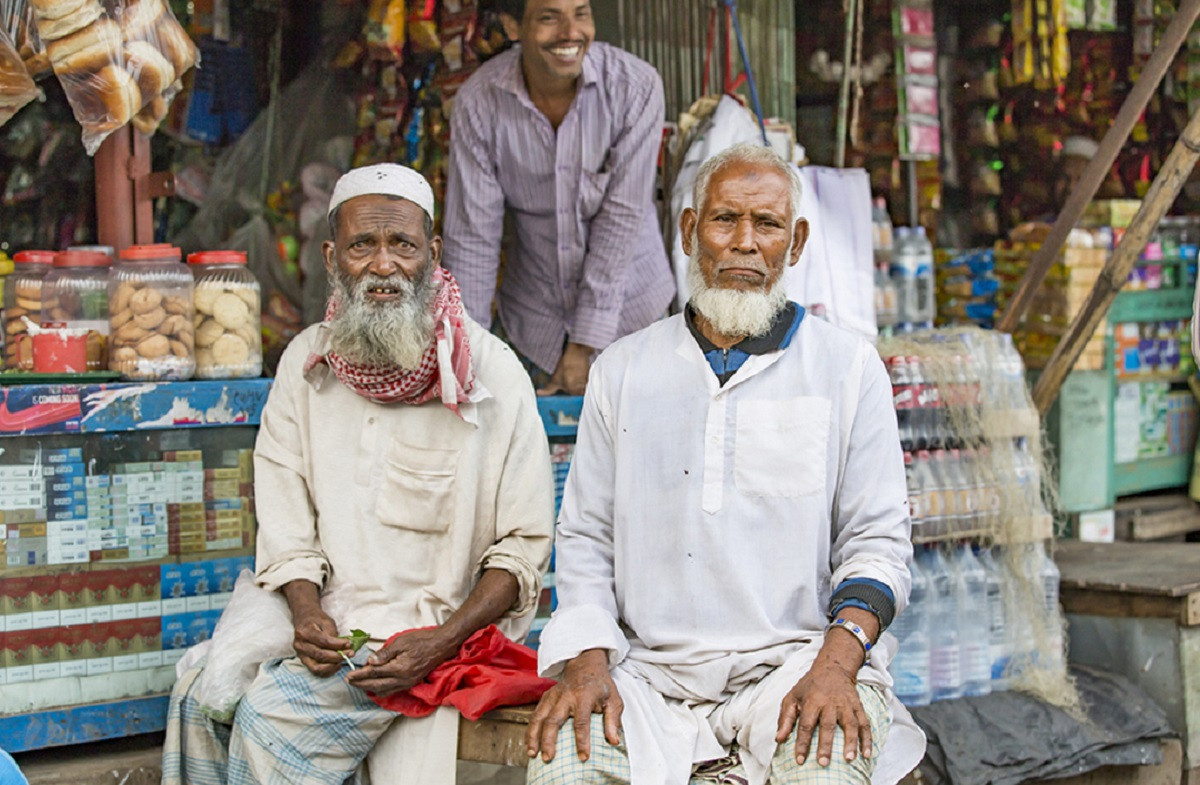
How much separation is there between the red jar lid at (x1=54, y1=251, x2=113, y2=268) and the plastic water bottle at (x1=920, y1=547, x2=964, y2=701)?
8.87 ft

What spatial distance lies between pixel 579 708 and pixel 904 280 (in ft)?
11.0

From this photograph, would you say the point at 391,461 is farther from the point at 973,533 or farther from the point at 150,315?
the point at 973,533

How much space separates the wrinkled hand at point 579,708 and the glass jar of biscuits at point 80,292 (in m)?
1.85

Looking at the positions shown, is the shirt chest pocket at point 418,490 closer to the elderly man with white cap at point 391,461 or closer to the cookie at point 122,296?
the elderly man with white cap at point 391,461

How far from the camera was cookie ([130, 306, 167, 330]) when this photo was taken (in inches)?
154

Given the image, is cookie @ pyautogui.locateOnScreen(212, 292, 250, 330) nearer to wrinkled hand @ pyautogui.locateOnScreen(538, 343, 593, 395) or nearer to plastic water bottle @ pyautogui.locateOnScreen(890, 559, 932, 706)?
wrinkled hand @ pyautogui.locateOnScreen(538, 343, 593, 395)

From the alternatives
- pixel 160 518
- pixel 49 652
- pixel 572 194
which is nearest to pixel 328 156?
pixel 572 194

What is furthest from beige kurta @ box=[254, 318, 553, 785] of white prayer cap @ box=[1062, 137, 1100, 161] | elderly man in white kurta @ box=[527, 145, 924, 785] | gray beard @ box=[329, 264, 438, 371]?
white prayer cap @ box=[1062, 137, 1100, 161]

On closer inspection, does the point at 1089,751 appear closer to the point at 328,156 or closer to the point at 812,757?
the point at 812,757

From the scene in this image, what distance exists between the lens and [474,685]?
10.4 ft

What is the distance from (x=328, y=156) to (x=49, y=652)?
233cm

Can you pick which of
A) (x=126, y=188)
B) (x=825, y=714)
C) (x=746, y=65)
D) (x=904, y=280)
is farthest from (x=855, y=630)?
(x=904, y=280)

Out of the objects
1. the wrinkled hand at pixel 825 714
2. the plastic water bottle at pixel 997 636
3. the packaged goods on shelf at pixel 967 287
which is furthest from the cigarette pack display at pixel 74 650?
the packaged goods on shelf at pixel 967 287

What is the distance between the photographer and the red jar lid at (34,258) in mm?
4062
